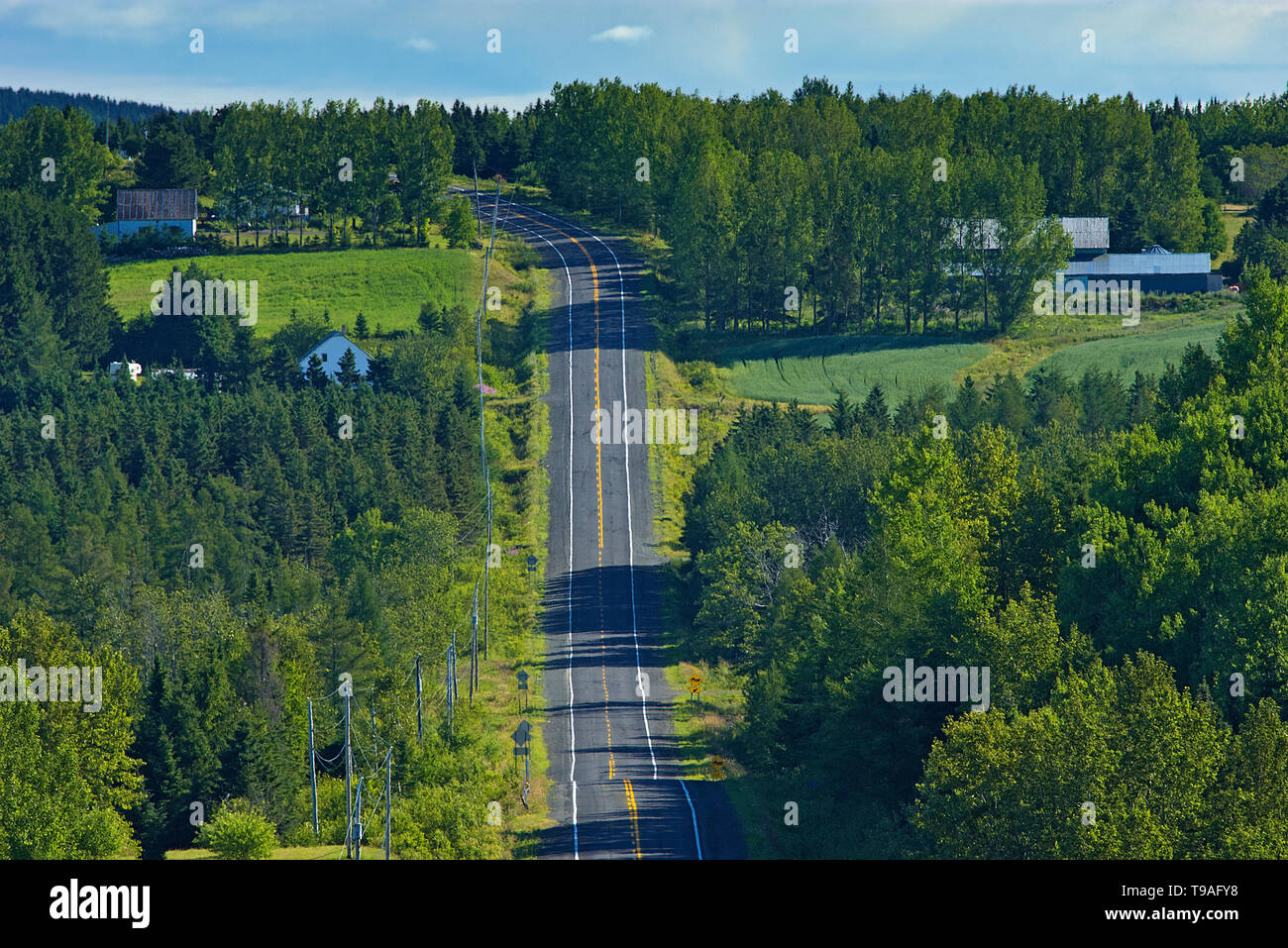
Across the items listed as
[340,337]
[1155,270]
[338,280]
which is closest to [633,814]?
[340,337]

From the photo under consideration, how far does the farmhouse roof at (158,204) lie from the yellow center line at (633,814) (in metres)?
117

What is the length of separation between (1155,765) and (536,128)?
547 feet

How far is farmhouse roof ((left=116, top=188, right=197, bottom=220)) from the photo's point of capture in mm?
157587

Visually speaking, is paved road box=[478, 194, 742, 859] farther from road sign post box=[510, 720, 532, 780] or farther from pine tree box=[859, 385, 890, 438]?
pine tree box=[859, 385, 890, 438]

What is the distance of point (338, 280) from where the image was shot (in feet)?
467

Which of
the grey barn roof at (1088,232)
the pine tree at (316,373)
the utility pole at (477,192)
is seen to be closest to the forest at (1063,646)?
the pine tree at (316,373)

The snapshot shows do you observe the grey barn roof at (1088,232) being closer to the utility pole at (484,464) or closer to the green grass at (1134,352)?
the green grass at (1134,352)

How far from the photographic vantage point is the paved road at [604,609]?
174 ft

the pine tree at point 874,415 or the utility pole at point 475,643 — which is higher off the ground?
the pine tree at point 874,415

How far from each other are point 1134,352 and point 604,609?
56.9 metres

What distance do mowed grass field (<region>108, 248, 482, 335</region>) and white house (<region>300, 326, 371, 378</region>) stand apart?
8.22 m

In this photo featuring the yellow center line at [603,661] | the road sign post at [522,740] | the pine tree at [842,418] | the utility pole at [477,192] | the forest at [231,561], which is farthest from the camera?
the utility pole at [477,192]

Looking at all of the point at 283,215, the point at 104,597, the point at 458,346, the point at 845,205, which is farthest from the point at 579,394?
the point at 283,215

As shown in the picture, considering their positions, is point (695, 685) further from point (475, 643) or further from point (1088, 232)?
point (1088, 232)
